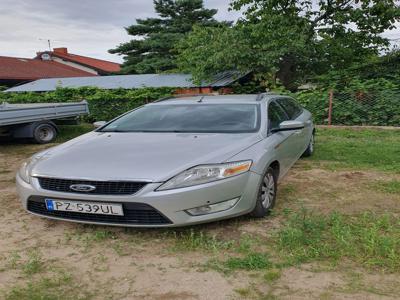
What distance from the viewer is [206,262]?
3.01 m

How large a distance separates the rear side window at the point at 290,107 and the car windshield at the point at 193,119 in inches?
41.5

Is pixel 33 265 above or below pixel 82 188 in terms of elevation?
below

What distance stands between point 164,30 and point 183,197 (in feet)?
93.2

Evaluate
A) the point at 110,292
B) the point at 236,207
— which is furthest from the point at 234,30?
the point at 110,292

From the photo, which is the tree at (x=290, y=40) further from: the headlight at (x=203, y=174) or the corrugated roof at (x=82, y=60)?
the corrugated roof at (x=82, y=60)

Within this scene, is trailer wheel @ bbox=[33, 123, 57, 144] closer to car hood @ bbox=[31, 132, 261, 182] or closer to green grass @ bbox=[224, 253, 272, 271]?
car hood @ bbox=[31, 132, 261, 182]

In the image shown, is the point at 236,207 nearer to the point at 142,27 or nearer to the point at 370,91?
the point at 370,91

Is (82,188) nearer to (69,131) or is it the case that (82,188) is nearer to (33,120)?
(33,120)

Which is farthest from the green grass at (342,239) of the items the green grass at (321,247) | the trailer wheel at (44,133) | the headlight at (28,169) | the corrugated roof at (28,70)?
the corrugated roof at (28,70)

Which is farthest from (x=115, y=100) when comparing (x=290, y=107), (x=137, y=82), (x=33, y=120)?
(x=290, y=107)

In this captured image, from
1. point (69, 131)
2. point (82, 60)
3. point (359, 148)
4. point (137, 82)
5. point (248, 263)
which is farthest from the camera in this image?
point (82, 60)

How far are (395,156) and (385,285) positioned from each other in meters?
4.85

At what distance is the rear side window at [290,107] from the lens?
→ 5.55 meters

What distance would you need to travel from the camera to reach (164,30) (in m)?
29.8
